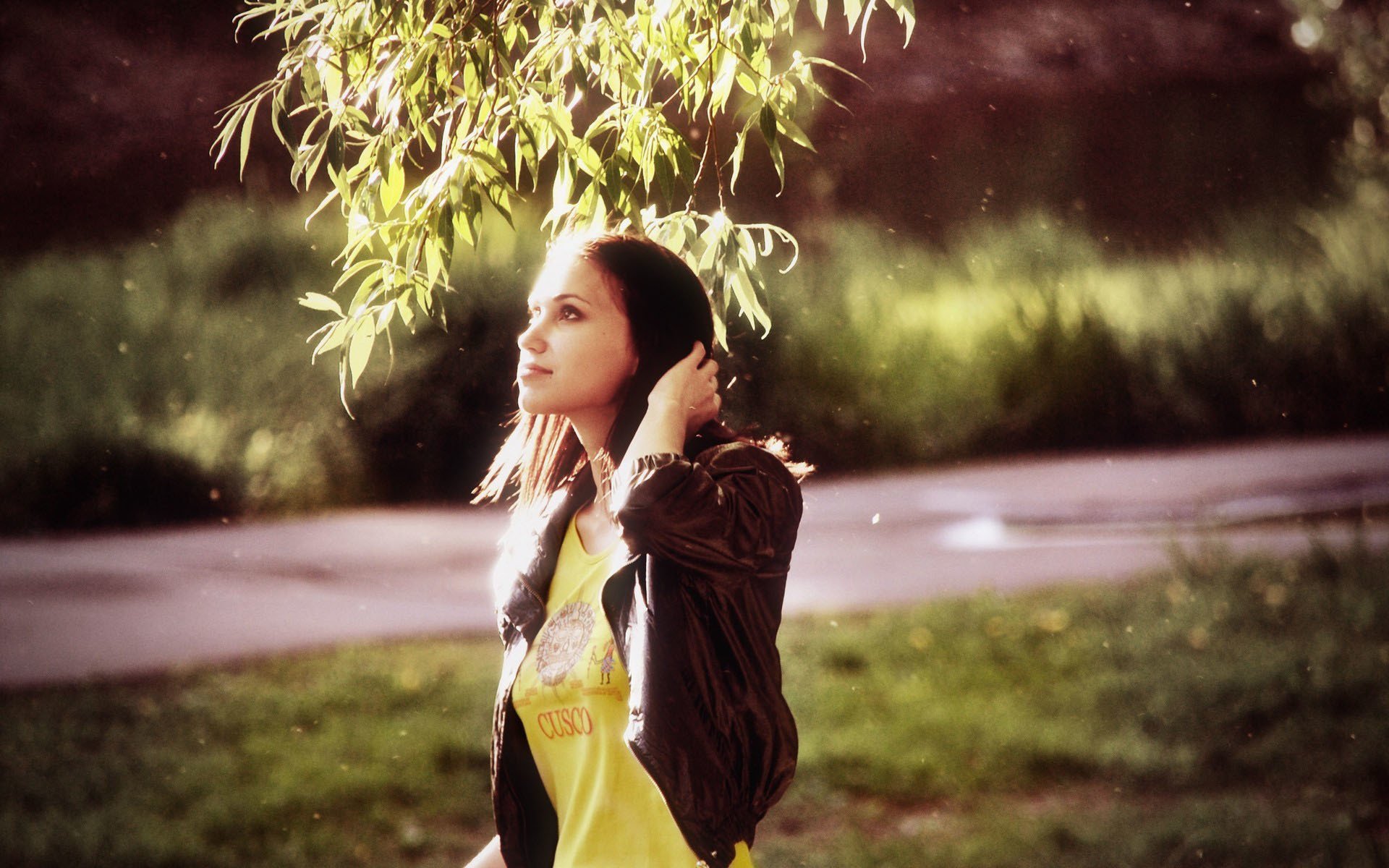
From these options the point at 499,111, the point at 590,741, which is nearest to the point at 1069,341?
the point at 499,111

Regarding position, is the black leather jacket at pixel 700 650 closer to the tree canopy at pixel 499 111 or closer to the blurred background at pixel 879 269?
the tree canopy at pixel 499 111

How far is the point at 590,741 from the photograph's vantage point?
1467 mm

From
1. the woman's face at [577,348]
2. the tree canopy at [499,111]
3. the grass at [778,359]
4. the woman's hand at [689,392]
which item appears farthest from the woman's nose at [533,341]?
the grass at [778,359]

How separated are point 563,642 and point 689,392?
0.29 meters

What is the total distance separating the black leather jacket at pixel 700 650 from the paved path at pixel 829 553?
1985mm

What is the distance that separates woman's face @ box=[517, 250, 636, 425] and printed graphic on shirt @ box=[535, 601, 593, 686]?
0.22 m

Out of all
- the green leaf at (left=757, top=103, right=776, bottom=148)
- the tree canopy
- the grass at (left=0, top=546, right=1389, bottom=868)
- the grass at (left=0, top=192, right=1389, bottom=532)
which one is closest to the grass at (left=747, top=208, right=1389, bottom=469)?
the grass at (left=0, top=192, right=1389, bottom=532)

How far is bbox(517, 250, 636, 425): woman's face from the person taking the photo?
1541mm

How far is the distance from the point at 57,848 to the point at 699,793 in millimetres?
2640

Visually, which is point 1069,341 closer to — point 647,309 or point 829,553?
point 829,553

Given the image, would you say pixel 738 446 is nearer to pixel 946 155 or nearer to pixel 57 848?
pixel 946 155

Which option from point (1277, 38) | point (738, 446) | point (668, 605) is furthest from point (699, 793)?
point (1277, 38)

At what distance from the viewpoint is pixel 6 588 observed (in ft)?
11.5

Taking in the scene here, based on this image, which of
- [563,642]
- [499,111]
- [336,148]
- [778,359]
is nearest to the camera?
[563,642]
